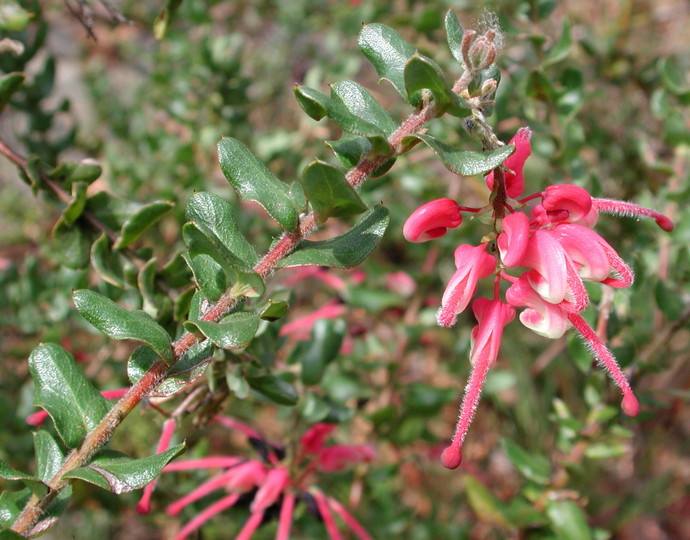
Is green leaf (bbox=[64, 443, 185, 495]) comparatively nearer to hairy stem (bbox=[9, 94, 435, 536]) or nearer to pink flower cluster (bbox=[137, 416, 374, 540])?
hairy stem (bbox=[9, 94, 435, 536])

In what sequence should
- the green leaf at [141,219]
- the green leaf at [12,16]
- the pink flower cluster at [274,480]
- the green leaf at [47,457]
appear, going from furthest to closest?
the pink flower cluster at [274,480]
the green leaf at [12,16]
the green leaf at [141,219]
the green leaf at [47,457]

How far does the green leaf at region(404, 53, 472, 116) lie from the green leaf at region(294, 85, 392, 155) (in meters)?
0.05

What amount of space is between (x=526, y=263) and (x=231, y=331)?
0.94 feet

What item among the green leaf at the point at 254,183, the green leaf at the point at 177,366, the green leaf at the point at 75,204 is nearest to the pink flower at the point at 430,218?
the green leaf at the point at 254,183

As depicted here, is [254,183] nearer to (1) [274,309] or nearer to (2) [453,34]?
(1) [274,309]

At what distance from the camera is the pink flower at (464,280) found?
2.10 feet

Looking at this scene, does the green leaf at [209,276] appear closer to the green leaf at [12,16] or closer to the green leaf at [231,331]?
the green leaf at [231,331]

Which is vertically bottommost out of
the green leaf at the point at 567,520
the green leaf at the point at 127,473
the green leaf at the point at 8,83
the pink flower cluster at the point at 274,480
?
the green leaf at the point at 567,520

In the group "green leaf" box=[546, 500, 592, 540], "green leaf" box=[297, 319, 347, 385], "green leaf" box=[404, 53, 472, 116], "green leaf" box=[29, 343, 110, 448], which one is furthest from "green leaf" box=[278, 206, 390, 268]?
"green leaf" box=[546, 500, 592, 540]

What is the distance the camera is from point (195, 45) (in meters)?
1.83

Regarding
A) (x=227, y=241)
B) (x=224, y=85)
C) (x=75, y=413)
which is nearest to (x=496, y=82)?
(x=227, y=241)

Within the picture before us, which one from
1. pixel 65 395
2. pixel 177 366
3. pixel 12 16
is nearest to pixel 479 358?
pixel 177 366

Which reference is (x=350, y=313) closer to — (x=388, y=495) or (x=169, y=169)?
(x=388, y=495)

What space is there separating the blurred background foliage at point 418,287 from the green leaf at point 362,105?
47 cm
